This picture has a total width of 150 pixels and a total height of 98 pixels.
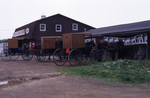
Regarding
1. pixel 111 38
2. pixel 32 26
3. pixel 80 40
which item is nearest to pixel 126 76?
pixel 80 40

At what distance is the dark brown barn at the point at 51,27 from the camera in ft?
114

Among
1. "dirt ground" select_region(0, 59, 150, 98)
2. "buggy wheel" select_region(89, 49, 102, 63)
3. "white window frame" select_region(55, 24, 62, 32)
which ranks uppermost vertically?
"white window frame" select_region(55, 24, 62, 32)

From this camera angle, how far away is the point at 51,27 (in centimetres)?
3644

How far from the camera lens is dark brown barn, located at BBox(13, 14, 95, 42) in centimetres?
3470

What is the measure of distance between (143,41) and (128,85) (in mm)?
9079

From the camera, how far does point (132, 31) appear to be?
16.9 meters

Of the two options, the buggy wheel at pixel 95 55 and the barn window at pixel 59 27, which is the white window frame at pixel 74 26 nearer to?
the barn window at pixel 59 27

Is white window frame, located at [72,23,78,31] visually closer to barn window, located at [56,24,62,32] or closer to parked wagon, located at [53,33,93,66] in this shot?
→ barn window, located at [56,24,62,32]

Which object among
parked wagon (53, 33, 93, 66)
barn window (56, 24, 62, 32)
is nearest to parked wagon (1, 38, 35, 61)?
parked wagon (53, 33, 93, 66)

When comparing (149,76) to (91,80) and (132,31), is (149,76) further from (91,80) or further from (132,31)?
(132,31)

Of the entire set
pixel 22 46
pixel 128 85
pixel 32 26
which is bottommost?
pixel 128 85

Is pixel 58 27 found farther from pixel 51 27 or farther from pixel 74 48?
pixel 74 48

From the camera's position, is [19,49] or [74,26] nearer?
[19,49]

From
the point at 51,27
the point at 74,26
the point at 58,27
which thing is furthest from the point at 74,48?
the point at 74,26
